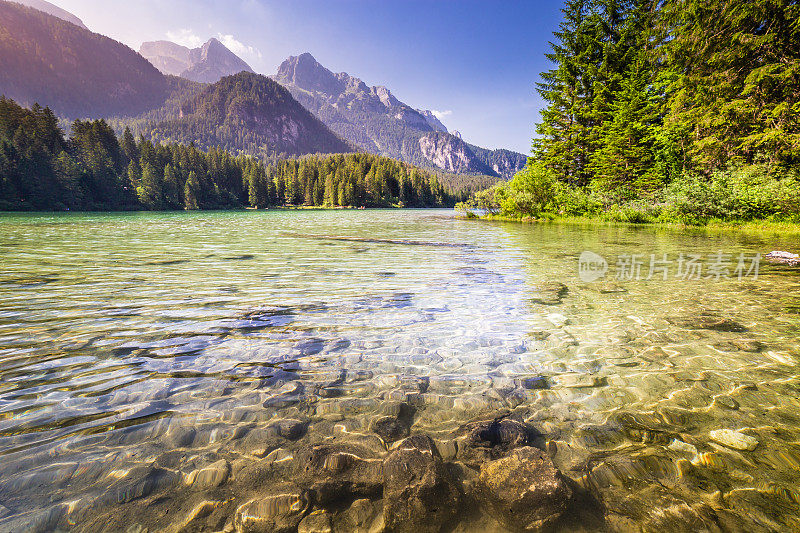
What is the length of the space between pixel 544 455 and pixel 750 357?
388 centimetres

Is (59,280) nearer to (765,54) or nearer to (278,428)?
(278,428)

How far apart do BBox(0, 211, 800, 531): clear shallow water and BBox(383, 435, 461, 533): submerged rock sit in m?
0.17

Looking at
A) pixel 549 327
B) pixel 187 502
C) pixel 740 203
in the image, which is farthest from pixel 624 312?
pixel 740 203

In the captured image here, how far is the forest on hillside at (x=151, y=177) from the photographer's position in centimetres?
6656

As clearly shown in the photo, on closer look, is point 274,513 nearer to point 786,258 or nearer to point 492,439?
point 492,439

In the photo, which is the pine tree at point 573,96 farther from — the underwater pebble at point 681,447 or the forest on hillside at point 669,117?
the underwater pebble at point 681,447

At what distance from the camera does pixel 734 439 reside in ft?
9.26

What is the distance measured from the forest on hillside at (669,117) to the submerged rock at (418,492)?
1150 inches

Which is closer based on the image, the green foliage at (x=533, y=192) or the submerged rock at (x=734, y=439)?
the submerged rock at (x=734, y=439)

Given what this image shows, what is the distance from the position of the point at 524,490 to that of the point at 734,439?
6.76 ft

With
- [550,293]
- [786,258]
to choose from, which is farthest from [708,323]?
[786,258]

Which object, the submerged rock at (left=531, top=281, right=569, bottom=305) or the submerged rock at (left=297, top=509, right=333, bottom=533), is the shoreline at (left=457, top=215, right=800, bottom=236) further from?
the submerged rock at (left=297, top=509, right=333, bottom=533)

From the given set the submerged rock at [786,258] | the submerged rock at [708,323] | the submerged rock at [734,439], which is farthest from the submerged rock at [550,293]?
the submerged rock at [786,258]

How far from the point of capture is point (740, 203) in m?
22.9
